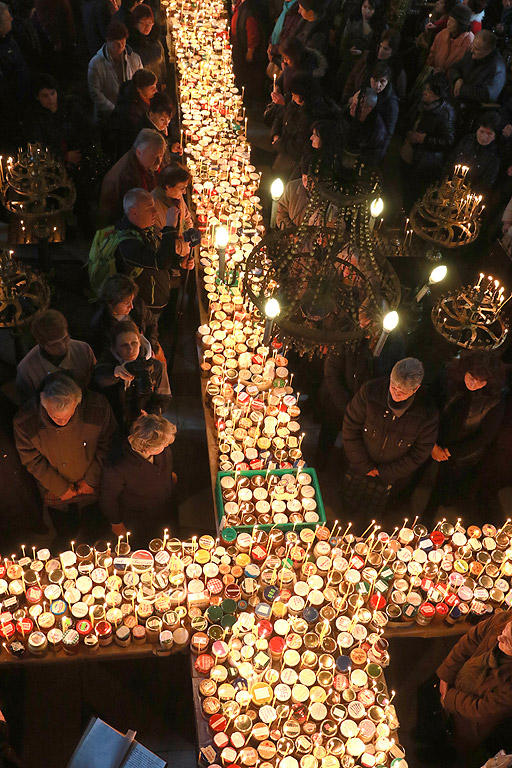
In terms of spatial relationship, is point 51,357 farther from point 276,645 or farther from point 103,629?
point 276,645

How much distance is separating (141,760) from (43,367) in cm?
224

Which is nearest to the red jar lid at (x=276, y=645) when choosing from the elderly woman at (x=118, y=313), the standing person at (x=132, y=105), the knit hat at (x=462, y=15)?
the elderly woman at (x=118, y=313)

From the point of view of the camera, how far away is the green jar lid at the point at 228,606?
349 cm

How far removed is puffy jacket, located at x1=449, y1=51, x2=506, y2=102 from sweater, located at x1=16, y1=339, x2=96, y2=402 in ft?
18.1

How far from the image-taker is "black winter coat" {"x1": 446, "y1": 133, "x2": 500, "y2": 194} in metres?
6.64

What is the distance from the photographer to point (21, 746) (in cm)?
376

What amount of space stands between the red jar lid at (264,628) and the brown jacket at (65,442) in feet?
4.60

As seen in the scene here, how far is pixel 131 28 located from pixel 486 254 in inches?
175

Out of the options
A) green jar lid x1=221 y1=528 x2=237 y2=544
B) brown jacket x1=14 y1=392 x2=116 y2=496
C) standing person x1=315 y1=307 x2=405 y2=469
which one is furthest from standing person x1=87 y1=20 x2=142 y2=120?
green jar lid x1=221 y1=528 x2=237 y2=544

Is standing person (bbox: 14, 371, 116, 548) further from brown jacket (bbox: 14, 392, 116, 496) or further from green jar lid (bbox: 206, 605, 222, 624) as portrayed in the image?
green jar lid (bbox: 206, 605, 222, 624)

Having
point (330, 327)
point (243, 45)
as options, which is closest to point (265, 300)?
point (330, 327)

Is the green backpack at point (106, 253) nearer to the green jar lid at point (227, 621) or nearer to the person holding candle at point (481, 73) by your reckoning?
the green jar lid at point (227, 621)

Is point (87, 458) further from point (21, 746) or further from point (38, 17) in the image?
point (38, 17)

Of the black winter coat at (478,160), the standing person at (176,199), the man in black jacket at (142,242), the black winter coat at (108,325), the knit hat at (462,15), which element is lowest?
the black winter coat at (108,325)
